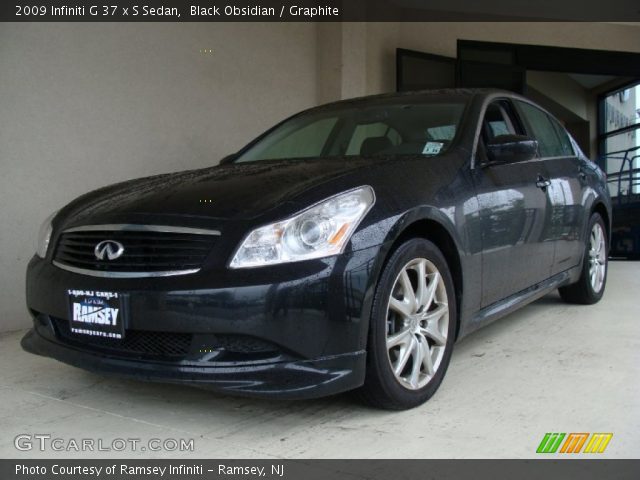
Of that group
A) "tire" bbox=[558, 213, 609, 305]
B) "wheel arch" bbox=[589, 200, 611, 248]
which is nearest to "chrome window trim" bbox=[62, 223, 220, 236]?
"tire" bbox=[558, 213, 609, 305]

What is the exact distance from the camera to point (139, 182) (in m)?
3.03

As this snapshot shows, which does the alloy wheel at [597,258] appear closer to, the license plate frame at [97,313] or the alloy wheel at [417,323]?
the alloy wheel at [417,323]

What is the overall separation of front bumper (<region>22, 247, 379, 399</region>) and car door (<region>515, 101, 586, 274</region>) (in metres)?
1.93

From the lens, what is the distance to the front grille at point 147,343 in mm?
2242

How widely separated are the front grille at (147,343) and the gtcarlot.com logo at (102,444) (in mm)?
305

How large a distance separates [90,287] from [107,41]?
284cm

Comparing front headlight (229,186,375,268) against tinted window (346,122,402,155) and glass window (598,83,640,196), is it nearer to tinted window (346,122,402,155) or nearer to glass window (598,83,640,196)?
tinted window (346,122,402,155)

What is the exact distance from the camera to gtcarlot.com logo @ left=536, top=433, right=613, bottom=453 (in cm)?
217

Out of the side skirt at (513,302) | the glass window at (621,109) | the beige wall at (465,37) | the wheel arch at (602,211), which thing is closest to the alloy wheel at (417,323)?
the side skirt at (513,302)

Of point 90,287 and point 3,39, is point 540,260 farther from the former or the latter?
point 3,39

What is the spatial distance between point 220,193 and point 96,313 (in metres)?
0.64

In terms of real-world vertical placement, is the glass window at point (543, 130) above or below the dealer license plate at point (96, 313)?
above

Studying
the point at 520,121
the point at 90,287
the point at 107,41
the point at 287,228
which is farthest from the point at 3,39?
the point at 520,121

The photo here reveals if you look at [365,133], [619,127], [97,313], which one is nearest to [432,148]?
[365,133]
